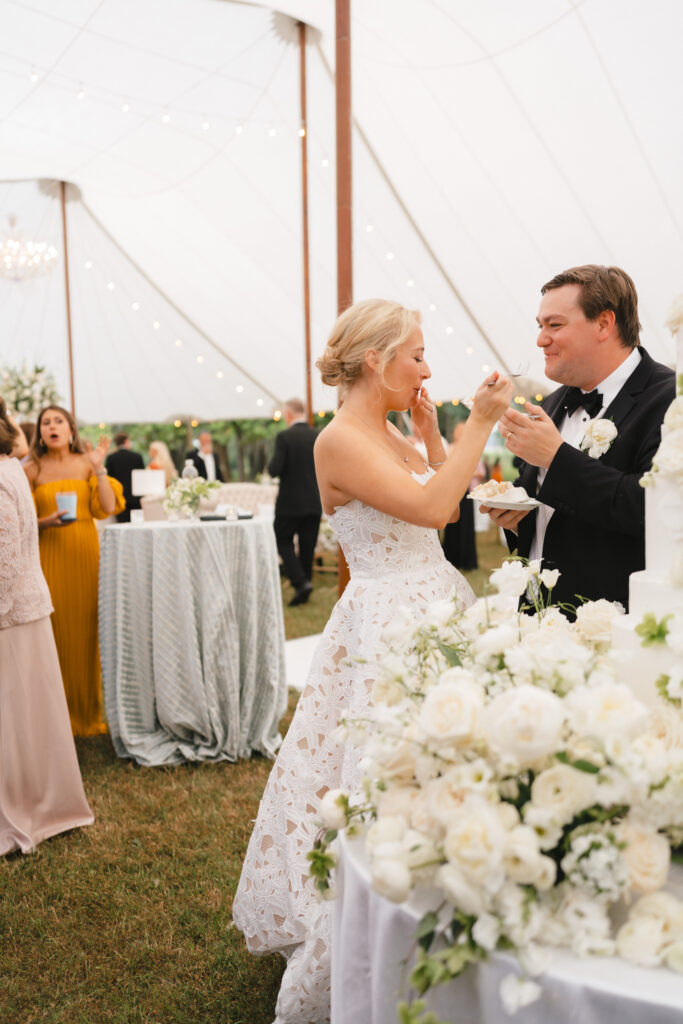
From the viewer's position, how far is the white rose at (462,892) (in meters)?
0.83

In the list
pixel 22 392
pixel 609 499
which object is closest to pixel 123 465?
pixel 22 392

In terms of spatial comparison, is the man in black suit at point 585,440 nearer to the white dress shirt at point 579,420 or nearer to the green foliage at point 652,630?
the white dress shirt at point 579,420

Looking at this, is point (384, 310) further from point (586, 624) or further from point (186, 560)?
point (186, 560)

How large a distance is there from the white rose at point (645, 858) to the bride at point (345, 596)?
1110 millimetres

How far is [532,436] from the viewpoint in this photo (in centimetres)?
196

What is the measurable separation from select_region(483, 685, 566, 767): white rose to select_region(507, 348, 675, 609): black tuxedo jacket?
1100 mm

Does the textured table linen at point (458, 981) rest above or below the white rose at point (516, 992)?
below

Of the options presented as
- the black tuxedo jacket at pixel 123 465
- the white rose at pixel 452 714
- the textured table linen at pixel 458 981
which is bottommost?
the black tuxedo jacket at pixel 123 465

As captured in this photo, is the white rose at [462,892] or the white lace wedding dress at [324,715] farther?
the white lace wedding dress at [324,715]

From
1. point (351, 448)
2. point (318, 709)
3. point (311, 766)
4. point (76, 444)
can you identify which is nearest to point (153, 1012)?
point (311, 766)

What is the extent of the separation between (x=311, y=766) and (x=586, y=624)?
3.51 feet

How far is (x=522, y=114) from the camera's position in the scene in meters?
6.99

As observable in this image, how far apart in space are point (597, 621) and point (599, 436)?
2.61 ft

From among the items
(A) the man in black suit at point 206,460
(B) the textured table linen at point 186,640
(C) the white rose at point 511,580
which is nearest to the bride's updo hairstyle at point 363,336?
(C) the white rose at point 511,580
